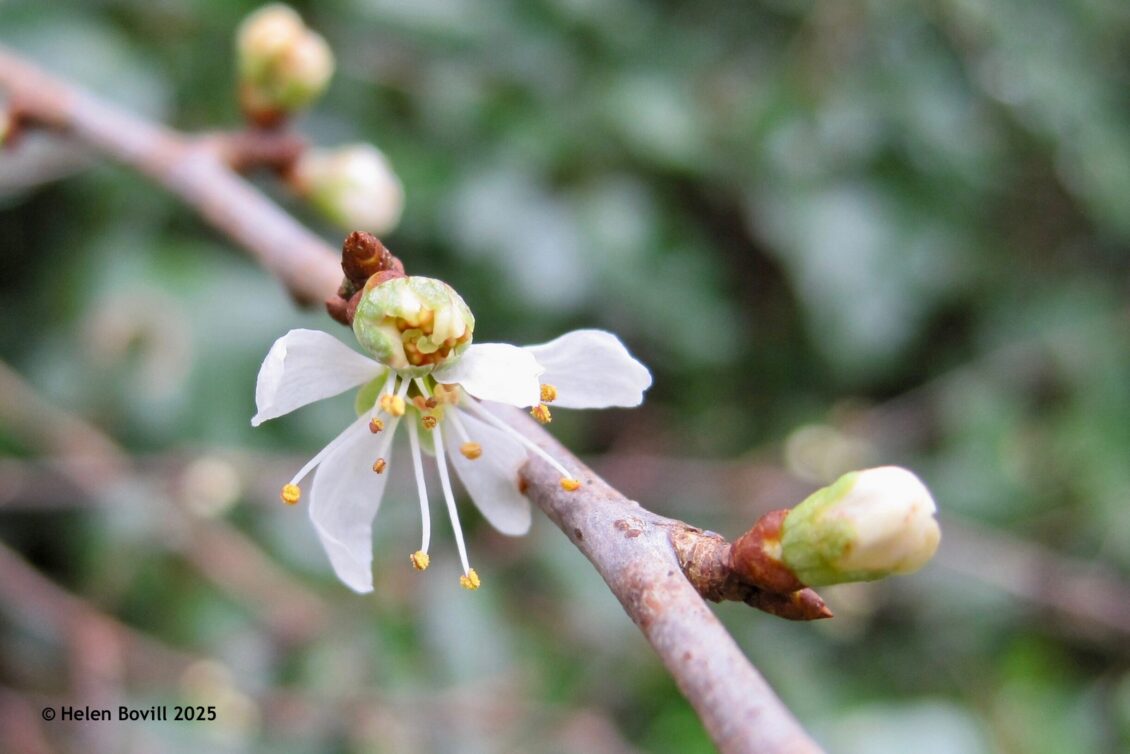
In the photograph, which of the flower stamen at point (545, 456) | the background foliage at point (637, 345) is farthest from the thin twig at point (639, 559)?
the background foliage at point (637, 345)

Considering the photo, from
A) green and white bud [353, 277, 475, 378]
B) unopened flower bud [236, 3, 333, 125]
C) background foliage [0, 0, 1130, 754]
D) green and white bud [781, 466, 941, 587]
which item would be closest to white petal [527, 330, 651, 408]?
green and white bud [353, 277, 475, 378]

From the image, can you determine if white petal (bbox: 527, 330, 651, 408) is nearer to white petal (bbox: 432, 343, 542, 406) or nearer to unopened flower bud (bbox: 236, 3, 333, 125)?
white petal (bbox: 432, 343, 542, 406)

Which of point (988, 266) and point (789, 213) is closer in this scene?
point (789, 213)

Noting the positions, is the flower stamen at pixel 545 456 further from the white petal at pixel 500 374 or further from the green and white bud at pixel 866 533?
the green and white bud at pixel 866 533

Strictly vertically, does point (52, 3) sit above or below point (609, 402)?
above

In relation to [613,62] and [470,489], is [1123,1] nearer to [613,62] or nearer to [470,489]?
[613,62]

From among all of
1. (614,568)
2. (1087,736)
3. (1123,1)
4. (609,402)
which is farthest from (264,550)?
(1123,1)

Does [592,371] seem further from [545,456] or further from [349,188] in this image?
[349,188]
